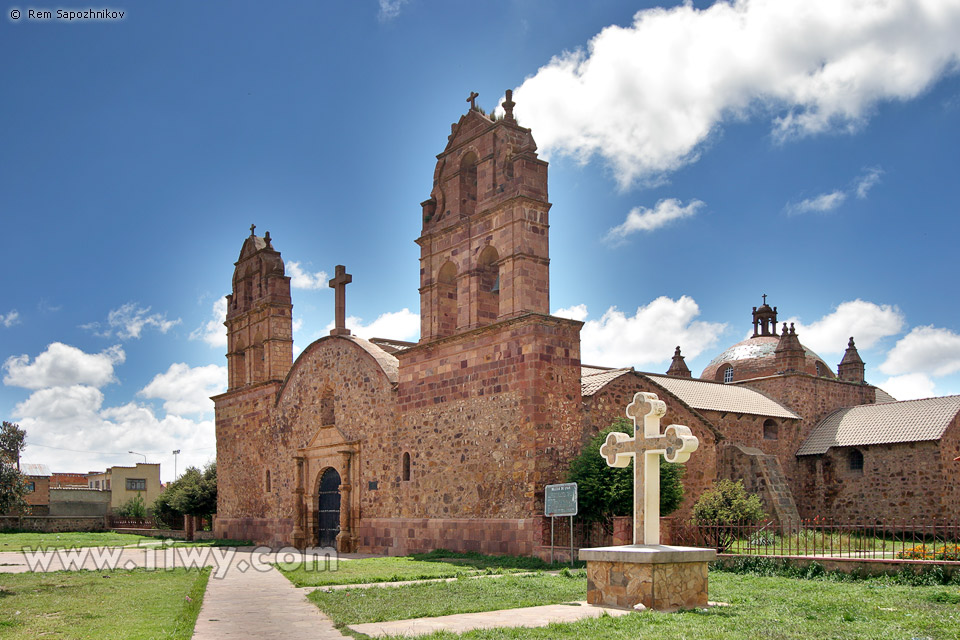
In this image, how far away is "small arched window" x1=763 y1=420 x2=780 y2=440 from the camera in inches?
1129

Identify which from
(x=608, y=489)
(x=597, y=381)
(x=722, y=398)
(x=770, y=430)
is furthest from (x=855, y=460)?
(x=608, y=489)

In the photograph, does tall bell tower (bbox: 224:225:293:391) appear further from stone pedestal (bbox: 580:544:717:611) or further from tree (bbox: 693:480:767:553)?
stone pedestal (bbox: 580:544:717:611)

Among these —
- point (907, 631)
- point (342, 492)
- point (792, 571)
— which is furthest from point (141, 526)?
point (907, 631)

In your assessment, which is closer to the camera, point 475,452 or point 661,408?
point 661,408

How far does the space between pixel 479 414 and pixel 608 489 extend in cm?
355

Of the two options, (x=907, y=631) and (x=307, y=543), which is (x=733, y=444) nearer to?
(x=307, y=543)

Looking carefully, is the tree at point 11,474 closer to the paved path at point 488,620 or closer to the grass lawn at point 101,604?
the grass lawn at point 101,604

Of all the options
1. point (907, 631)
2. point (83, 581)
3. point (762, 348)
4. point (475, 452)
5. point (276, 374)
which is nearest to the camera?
point (907, 631)

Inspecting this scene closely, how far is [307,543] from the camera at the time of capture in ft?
85.5

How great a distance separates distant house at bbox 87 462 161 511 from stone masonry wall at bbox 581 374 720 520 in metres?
51.6

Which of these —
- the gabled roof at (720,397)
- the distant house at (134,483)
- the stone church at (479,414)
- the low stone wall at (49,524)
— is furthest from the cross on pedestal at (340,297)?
the distant house at (134,483)

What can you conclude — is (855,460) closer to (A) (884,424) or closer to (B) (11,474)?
(A) (884,424)

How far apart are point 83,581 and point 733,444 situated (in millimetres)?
18430

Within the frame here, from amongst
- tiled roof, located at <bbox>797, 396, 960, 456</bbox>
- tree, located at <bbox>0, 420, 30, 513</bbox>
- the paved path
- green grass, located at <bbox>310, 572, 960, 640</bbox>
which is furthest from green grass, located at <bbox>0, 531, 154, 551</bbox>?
tiled roof, located at <bbox>797, 396, 960, 456</bbox>
